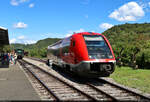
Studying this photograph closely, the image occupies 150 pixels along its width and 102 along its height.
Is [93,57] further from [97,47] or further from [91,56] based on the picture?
[97,47]

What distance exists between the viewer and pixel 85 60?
10.4 m

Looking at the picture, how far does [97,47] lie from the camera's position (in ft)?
36.8

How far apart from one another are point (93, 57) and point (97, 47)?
2.96 feet

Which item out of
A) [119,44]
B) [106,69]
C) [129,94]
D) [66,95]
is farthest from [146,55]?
[66,95]

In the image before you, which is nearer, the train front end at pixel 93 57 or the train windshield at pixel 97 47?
the train front end at pixel 93 57

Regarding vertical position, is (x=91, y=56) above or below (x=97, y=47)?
below

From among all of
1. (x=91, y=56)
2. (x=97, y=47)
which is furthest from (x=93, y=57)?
(x=97, y=47)

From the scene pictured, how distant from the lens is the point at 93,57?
34.8 ft

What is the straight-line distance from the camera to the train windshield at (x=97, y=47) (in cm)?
1080

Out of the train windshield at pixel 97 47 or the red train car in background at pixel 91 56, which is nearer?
the red train car in background at pixel 91 56

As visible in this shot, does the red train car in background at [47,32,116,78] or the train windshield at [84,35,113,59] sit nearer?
the red train car in background at [47,32,116,78]

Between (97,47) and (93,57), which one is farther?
(97,47)

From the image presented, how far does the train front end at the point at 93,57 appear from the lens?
10516mm

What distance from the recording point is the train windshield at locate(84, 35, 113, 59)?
35.4 ft
